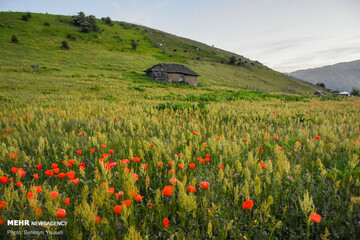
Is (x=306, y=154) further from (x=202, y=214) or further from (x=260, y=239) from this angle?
(x=202, y=214)

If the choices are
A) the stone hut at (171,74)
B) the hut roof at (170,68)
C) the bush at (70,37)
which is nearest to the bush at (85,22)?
the bush at (70,37)

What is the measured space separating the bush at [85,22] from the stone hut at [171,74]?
55.1m

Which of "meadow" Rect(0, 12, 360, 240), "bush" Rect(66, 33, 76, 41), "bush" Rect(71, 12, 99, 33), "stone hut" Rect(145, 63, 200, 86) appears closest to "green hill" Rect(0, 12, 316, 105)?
Answer: "bush" Rect(66, 33, 76, 41)

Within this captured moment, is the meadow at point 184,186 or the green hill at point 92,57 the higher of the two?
the green hill at point 92,57

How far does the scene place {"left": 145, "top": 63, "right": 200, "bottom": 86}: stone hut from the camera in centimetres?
4325

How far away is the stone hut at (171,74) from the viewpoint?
43250mm

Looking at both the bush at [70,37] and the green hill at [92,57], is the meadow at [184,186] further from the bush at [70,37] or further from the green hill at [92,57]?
the bush at [70,37]

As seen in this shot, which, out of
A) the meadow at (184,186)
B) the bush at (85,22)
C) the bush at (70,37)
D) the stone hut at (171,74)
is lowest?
the meadow at (184,186)

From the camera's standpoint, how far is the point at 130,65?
53.2 m

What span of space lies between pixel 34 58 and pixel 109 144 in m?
54.2

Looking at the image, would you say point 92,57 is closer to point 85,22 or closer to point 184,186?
point 85,22

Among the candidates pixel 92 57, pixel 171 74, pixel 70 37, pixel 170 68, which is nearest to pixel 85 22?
pixel 70 37

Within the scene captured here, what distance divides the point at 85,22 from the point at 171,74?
193 ft

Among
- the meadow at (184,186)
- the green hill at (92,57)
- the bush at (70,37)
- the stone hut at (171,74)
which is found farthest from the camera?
the bush at (70,37)
